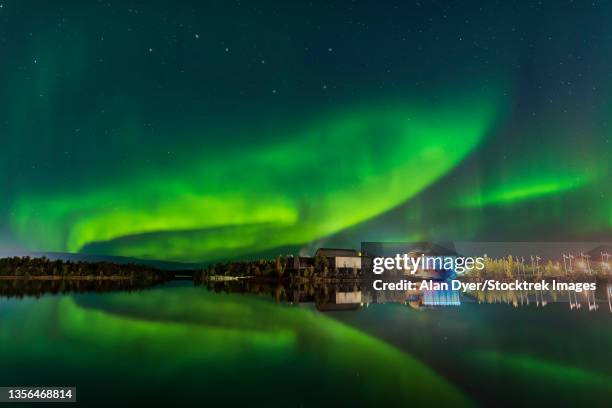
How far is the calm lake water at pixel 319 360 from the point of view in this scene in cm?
809

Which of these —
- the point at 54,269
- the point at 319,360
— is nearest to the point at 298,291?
the point at 319,360

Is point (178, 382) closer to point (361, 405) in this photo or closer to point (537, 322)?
point (361, 405)

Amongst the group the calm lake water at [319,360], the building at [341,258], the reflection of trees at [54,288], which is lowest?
the reflection of trees at [54,288]

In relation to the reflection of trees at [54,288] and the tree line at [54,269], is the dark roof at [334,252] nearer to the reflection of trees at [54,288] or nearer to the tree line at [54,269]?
the reflection of trees at [54,288]

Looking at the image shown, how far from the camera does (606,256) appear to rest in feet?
222

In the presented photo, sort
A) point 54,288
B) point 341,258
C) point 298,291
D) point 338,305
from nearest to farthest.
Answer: point 338,305, point 298,291, point 54,288, point 341,258

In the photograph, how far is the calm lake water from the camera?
26.6ft

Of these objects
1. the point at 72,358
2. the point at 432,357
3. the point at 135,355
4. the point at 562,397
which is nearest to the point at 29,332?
the point at 72,358

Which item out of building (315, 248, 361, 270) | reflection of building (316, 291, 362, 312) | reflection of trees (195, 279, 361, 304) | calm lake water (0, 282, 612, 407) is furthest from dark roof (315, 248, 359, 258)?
calm lake water (0, 282, 612, 407)

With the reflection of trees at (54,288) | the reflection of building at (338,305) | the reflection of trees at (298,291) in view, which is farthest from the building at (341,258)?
the reflection of building at (338,305)

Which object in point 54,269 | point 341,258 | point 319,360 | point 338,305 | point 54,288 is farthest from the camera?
point 54,269

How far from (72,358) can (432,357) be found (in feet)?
32.3

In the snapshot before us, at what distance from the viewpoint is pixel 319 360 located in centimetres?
1069

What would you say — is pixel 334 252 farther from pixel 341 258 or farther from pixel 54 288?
pixel 54 288
